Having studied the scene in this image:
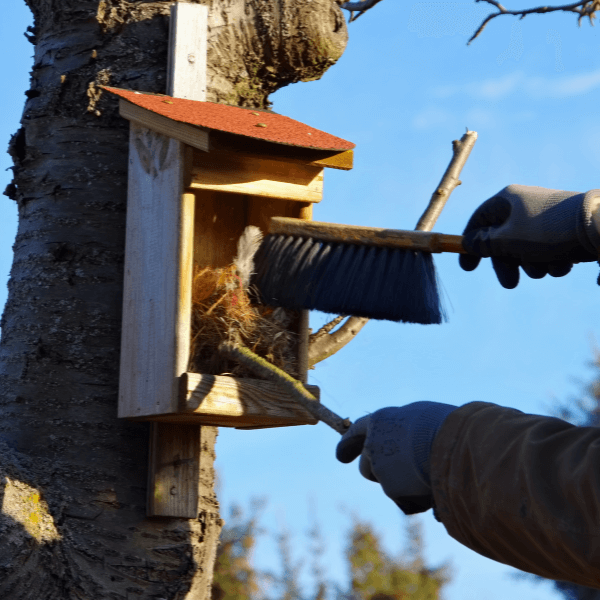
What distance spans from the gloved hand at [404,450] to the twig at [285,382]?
149mm

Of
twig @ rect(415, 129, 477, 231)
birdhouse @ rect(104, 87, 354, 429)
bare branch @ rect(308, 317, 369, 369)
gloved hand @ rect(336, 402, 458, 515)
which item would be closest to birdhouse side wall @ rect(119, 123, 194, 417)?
birdhouse @ rect(104, 87, 354, 429)

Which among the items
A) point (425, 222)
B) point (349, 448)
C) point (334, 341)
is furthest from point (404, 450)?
point (425, 222)

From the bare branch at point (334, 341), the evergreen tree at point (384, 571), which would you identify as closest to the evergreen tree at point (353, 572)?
the evergreen tree at point (384, 571)

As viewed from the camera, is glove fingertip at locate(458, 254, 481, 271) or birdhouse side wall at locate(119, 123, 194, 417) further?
birdhouse side wall at locate(119, 123, 194, 417)

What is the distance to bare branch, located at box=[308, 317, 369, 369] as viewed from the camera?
3490mm

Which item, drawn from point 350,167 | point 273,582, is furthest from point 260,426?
point 273,582

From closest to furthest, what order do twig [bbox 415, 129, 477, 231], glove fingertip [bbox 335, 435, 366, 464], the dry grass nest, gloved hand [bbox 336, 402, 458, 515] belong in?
gloved hand [bbox 336, 402, 458, 515] → glove fingertip [bbox 335, 435, 366, 464] → the dry grass nest → twig [bbox 415, 129, 477, 231]

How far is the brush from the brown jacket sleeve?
2.60 ft

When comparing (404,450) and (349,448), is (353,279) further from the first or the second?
(404,450)

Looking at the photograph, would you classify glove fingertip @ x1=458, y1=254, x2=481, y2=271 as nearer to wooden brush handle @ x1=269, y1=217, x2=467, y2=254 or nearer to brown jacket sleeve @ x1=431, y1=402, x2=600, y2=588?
wooden brush handle @ x1=269, y1=217, x2=467, y2=254

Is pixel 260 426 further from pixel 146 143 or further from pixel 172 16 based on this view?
pixel 172 16

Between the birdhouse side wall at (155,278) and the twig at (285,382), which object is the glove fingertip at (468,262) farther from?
the birdhouse side wall at (155,278)

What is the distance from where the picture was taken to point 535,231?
2.04 meters

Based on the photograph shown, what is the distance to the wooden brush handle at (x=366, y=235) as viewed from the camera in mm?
2449
